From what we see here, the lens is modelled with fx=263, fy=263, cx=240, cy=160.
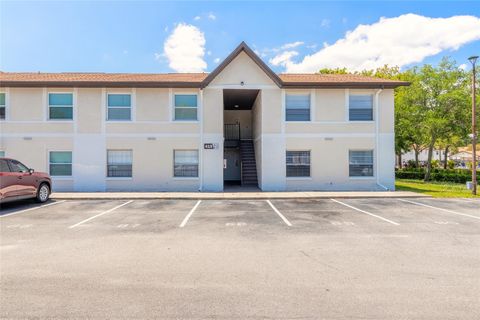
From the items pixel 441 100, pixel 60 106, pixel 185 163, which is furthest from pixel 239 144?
pixel 441 100

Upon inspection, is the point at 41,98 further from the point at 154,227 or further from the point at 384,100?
the point at 384,100

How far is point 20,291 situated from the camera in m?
3.85

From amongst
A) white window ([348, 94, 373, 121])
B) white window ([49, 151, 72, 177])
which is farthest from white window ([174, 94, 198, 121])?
white window ([348, 94, 373, 121])

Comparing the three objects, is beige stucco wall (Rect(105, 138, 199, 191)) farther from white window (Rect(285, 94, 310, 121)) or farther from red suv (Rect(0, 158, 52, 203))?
white window (Rect(285, 94, 310, 121))

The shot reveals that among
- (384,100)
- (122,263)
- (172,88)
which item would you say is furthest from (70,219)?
(384,100)

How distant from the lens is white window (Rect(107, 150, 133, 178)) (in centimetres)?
1569

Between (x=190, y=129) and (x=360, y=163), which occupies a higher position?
(x=190, y=129)

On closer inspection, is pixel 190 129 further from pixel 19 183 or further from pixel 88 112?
pixel 19 183

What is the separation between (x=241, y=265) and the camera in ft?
15.8

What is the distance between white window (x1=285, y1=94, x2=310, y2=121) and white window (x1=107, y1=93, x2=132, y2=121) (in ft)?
31.3

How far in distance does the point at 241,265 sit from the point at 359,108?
1449 cm

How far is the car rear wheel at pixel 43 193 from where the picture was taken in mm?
11008

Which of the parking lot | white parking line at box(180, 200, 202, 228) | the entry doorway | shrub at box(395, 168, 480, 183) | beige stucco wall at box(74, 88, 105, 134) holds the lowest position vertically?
the parking lot

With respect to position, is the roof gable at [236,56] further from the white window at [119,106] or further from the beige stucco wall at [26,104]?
the beige stucco wall at [26,104]
